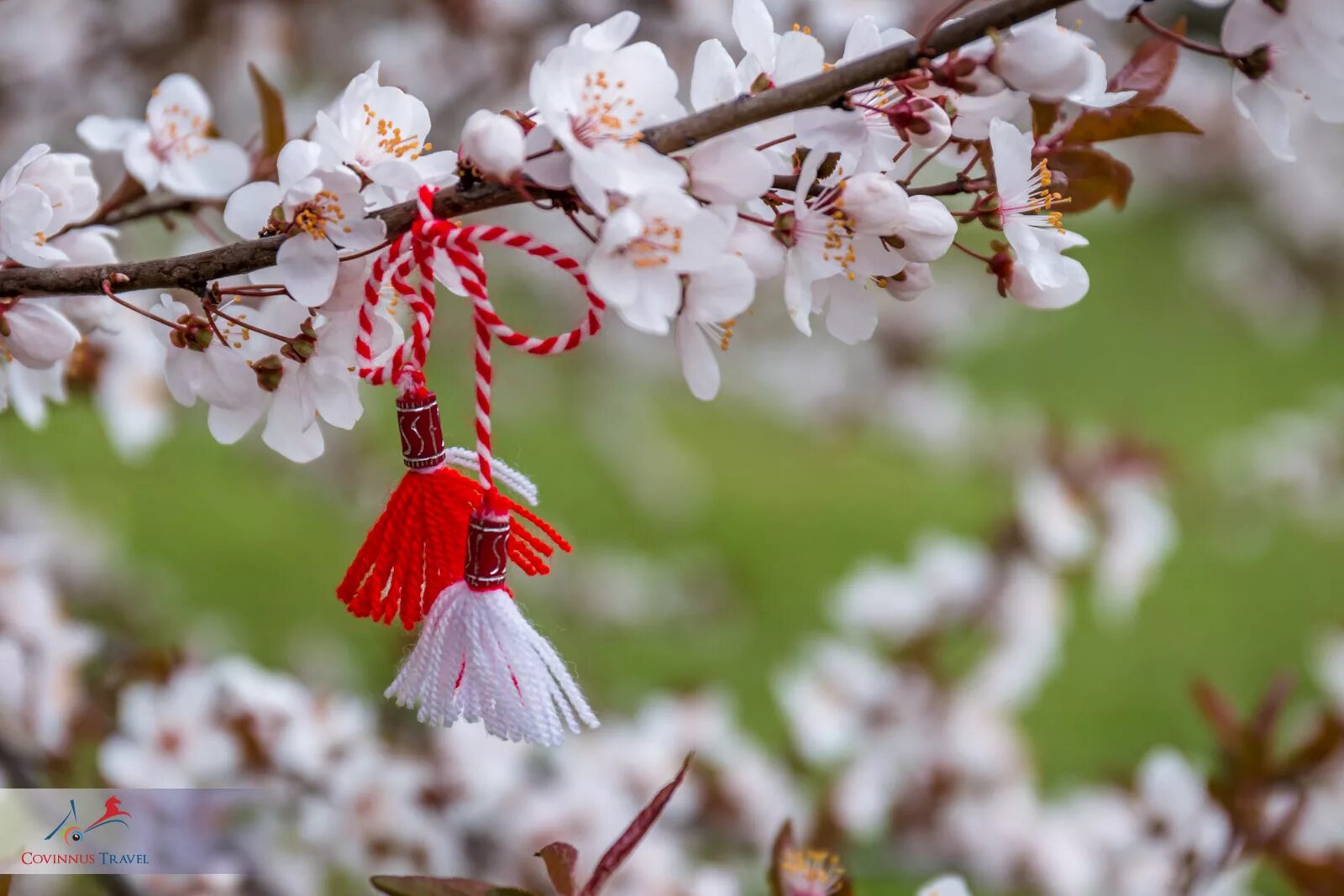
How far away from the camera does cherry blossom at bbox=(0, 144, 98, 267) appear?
2.26 ft

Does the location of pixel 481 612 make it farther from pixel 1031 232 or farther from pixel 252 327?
pixel 1031 232

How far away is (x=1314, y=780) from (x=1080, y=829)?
0.40 meters

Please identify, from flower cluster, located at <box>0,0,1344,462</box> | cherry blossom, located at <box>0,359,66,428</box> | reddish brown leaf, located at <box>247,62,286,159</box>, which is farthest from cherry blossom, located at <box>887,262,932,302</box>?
cherry blossom, located at <box>0,359,66,428</box>

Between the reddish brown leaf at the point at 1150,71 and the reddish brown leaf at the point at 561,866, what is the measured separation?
571mm

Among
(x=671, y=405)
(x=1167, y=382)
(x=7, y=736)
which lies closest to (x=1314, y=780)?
(x=7, y=736)

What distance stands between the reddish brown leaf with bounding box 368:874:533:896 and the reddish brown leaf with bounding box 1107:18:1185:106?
61 cm

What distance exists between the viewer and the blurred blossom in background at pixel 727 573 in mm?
1284

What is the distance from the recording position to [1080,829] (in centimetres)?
160

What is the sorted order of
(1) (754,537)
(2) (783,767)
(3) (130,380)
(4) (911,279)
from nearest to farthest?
(4) (911,279) < (3) (130,380) < (2) (783,767) < (1) (754,537)

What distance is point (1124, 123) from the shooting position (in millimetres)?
689

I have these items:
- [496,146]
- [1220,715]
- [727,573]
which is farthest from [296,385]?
[727,573]

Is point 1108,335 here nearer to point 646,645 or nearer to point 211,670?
point 646,645

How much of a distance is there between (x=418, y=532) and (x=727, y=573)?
267cm

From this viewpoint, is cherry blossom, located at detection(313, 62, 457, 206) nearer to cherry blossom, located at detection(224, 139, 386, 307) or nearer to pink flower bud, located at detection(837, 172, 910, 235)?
cherry blossom, located at detection(224, 139, 386, 307)
